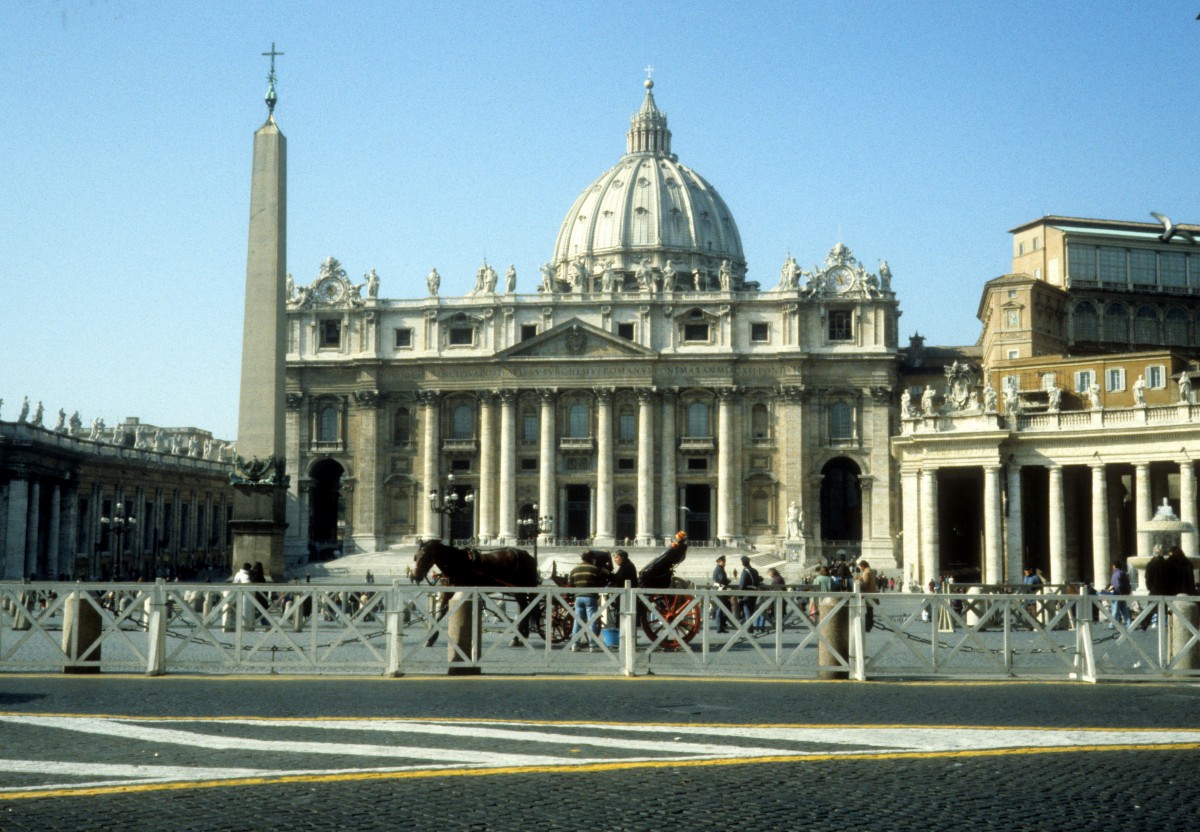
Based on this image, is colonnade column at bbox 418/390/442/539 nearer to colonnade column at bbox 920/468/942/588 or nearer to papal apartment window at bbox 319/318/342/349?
papal apartment window at bbox 319/318/342/349

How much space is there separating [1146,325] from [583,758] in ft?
230

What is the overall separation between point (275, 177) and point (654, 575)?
9470 mm

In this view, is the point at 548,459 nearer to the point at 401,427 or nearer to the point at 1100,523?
the point at 401,427

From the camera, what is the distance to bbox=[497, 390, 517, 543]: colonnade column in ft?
261

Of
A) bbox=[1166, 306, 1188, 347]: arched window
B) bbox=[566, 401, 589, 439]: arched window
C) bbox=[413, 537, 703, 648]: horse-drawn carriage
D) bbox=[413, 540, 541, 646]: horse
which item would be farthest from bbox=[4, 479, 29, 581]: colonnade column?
bbox=[1166, 306, 1188, 347]: arched window

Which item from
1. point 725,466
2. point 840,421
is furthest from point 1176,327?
point 725,466

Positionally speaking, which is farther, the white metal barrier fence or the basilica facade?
the basilica facade

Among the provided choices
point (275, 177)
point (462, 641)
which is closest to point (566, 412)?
point (275, 177)

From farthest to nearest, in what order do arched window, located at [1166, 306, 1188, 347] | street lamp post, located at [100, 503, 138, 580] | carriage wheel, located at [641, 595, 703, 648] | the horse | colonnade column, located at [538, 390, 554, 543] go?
colonnade column, located at [538, 390, 554, 543] < arched window, located at [1166, 306, 1188, 347] < street lamp post, located at [100, 503, 138, 580] < the horse < carriage wheel, located at [641, 595, 703, 648]

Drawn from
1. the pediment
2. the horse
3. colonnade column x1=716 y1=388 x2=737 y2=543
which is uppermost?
the pediment

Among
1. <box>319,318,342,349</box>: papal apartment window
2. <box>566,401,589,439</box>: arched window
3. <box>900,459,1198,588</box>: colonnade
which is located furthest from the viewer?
<box>319,318,342,349</box>: papal apartment window

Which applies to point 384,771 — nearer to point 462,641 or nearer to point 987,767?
point 987,767

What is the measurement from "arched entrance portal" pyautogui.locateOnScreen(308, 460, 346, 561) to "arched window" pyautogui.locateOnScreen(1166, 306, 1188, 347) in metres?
45.7

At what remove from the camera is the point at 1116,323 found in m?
73.6
